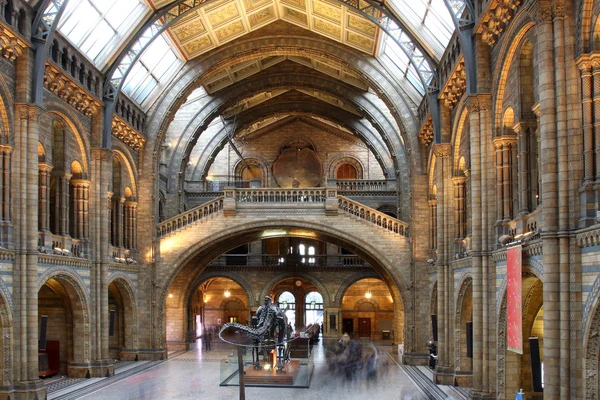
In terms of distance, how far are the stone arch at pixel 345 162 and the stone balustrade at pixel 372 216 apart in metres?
14.4

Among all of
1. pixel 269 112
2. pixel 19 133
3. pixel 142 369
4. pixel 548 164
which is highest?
pixel 269 112

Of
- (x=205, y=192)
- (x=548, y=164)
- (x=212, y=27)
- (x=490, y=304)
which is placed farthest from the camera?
(x=205, y=192)

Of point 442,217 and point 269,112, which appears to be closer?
point 442,217

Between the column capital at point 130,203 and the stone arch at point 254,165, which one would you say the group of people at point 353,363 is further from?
the stone arch at point 254,165

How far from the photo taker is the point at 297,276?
138 feet

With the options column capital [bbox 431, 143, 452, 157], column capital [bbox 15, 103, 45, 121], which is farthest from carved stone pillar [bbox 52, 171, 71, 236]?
column capital [bbox 431, 143, 452, 157]

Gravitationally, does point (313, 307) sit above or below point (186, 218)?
below

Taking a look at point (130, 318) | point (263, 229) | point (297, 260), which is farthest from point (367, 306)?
point (130, 318)

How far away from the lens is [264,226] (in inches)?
1236

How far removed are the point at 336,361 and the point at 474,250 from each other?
412 inches

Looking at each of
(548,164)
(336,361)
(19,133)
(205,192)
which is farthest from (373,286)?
(548,164)

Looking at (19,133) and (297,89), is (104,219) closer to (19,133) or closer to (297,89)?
(19,133)

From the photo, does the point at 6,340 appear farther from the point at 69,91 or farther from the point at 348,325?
the point at 348,325

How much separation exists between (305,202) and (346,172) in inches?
602
